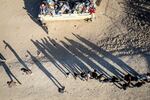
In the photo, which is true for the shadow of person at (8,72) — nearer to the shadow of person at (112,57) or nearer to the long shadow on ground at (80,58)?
the long shadow on ground at (80,58)

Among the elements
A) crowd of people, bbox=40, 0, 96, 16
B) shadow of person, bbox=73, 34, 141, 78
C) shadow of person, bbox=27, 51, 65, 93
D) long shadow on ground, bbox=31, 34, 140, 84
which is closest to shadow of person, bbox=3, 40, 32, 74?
shadow of person, bbox=27, 51, 65, 93

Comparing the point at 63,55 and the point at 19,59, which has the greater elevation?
the point at 63,55

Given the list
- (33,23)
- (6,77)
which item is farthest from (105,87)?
(33,23)

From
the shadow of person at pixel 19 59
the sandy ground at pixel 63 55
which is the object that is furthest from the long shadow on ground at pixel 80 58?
the shadow of person at pixel 19 59

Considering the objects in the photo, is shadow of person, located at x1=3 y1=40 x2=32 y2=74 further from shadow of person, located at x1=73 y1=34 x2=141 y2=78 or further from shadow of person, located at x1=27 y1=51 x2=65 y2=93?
shadow of person, located at x1=73 y1=34 x2=141 y2=78

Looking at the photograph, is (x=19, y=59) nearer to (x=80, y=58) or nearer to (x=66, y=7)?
(x=80, y=58)

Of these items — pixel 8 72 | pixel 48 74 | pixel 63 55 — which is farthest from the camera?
pixel 63 55

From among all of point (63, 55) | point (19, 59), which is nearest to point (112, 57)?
point (63, 55)
